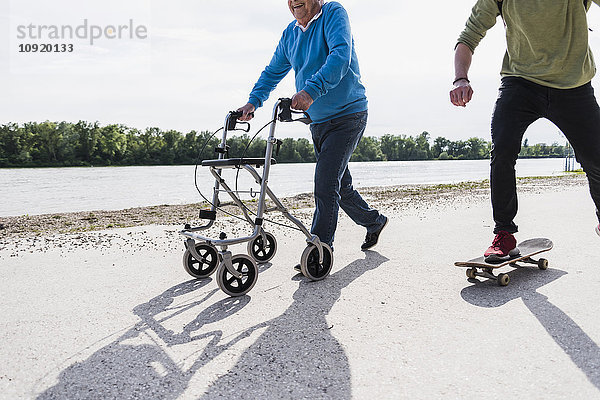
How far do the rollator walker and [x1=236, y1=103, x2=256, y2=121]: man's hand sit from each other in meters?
0.04

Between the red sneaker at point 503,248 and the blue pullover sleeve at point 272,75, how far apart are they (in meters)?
2.43

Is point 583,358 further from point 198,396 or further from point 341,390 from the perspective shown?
point 198,396

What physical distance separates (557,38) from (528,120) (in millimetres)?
604

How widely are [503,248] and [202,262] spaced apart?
7.89 feet

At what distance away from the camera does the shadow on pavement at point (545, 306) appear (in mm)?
2248

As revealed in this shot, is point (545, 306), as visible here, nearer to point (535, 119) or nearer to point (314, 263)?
point (535, 119)

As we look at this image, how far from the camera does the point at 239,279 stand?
3.39m

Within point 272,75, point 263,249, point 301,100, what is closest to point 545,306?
point 301,100

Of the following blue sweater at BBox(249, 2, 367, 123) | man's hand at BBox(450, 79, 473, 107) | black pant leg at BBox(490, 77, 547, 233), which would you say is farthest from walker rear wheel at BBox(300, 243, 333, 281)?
man's hand at BBox(450, 79, 473, 107)

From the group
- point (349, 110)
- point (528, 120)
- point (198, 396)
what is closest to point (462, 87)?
point (528, 120)

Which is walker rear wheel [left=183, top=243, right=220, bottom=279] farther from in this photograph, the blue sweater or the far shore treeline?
the far shore treeline

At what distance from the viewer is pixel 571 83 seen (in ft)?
11.3

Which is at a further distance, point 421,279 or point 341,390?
point 421,279

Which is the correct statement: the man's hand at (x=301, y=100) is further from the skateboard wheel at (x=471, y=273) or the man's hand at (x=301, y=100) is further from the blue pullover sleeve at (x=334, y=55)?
the skateboard wheel at (x=471, y=273)
